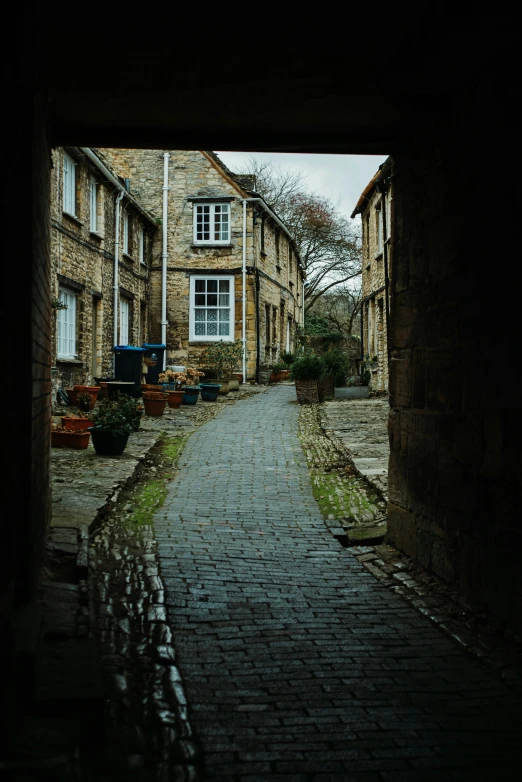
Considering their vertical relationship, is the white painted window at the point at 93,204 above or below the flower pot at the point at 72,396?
above

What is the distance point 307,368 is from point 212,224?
29.8 ft

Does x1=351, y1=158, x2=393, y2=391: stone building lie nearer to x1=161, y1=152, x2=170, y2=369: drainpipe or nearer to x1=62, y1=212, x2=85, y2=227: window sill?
x1=161, y1=152, x2=170, y2=369: drainpipe

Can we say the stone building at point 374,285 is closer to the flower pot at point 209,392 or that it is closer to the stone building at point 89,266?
the flower pot at point 209,392

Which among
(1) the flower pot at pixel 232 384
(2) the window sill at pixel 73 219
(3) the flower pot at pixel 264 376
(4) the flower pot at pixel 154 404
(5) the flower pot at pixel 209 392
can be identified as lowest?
(4) the flower pot at pixel 154 404

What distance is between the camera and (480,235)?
4.48 metres

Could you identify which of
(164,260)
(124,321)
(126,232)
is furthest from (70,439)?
(164,260)

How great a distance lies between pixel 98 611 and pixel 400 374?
2.96m

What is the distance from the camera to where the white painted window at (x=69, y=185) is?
17.2 metres

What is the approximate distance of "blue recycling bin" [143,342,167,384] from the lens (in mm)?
20848

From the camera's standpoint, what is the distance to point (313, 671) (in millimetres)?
3707

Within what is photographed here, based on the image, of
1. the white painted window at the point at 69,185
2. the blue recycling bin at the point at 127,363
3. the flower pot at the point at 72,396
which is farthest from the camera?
the blue recycling bin at the point at 127,363

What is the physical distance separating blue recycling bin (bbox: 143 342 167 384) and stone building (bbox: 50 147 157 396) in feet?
3.05

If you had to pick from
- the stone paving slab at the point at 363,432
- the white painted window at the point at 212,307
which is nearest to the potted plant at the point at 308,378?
the stone paving slab at the point at 363,432

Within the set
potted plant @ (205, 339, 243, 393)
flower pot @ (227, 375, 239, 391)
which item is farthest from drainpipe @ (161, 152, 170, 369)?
flower pot @ (227, 375, 239, 391)
